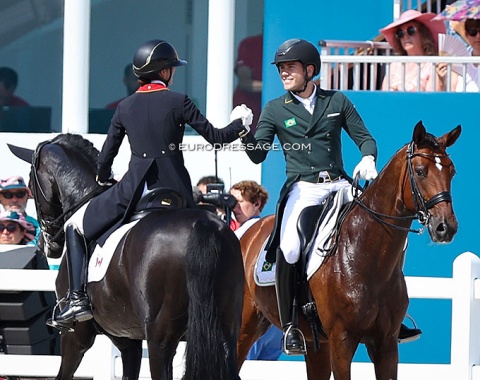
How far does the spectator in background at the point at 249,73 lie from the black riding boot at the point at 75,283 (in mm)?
7679

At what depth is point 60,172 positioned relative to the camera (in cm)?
816

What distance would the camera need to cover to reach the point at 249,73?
15.3m

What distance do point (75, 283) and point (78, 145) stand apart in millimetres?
1099

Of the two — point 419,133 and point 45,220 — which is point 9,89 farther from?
point 419,133

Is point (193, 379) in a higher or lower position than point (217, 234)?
lower

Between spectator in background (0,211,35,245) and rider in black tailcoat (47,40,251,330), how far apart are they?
12.5ft

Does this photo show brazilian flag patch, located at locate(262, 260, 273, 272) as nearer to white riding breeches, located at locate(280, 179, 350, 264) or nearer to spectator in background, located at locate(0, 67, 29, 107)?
white riding breeches, located at locate(280, 179, 350, 264)

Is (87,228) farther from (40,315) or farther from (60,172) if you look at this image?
(40,315)

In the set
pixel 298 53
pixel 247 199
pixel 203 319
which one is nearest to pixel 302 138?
pixel 298 53

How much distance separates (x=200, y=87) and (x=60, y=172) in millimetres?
7486

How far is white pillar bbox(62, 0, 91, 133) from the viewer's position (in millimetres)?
14352

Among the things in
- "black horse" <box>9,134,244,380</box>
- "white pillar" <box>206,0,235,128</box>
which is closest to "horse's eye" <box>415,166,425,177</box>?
"black horse" <box>9,134,244,380</box>

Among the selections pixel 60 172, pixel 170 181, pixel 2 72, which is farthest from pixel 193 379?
pixel 2 72

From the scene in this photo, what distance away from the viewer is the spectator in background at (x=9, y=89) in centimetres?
1591
